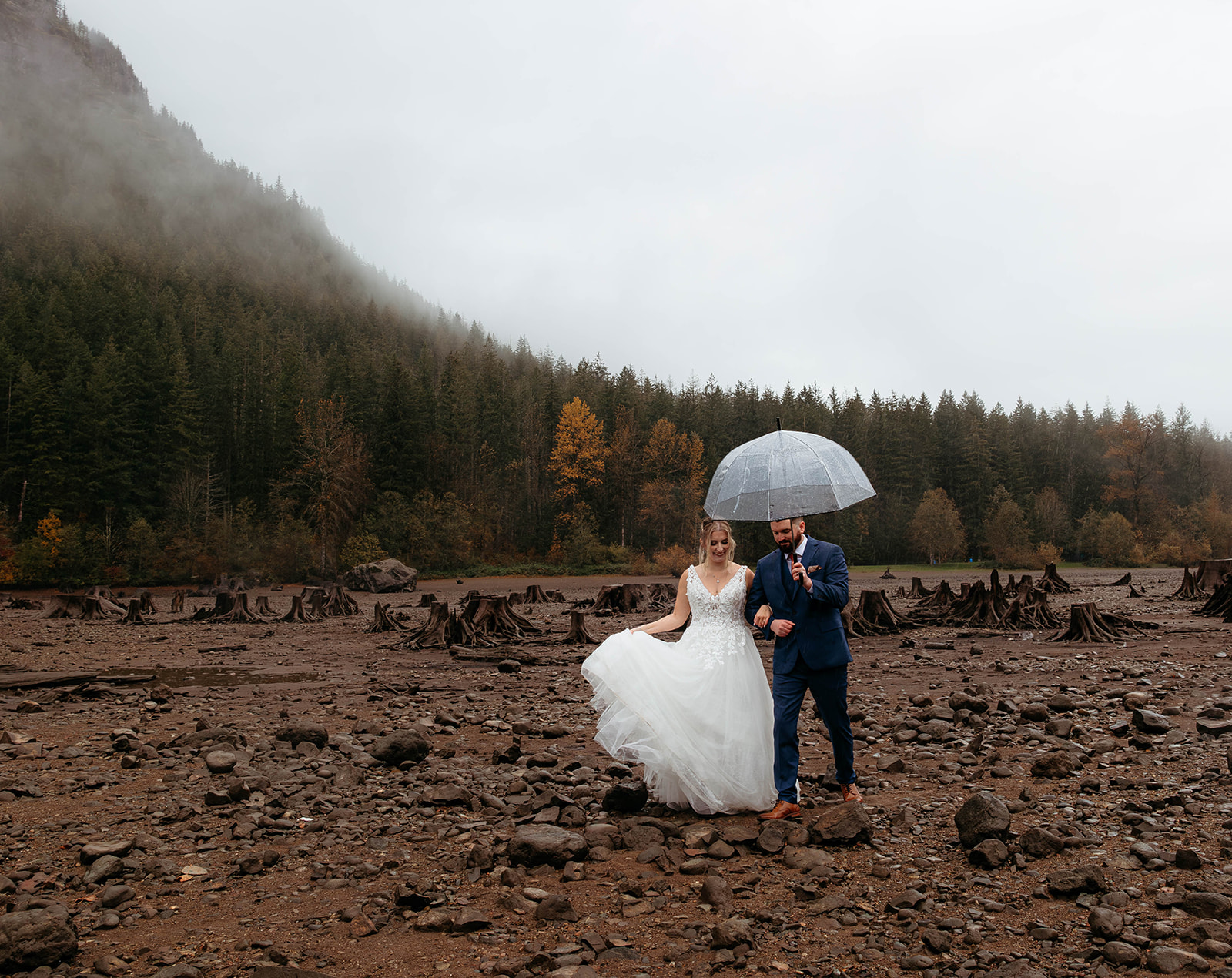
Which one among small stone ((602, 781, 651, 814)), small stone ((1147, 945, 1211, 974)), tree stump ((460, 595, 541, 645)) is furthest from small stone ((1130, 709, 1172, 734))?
tree stump ((460, 595, 541, 645))

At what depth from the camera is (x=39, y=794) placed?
632 cm

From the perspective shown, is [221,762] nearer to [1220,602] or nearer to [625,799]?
[625,799]

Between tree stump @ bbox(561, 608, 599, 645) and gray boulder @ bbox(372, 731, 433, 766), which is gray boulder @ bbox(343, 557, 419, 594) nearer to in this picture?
tree stump @ bbox(561, 608, 599, 645)

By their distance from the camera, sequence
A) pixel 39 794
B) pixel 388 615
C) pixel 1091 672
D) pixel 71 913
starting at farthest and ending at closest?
pixel 388 615 → pixel 1091 672 → pixel 39 794 → pixel 71 913

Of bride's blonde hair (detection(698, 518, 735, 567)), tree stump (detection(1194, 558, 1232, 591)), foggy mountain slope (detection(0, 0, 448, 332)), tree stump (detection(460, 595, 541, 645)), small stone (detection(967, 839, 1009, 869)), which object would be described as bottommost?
tree stump (detection(460, 595, 541, 645))

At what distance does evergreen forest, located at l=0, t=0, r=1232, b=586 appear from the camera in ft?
182

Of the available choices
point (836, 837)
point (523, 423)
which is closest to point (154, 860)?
point (836, 837)

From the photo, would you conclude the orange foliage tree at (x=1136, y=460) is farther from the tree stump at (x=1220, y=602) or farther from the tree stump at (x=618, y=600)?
the tree stump at (x=618, y=600)

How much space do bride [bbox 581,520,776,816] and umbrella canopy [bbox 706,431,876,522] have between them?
0.72m

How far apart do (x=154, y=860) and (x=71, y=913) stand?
26.0 inches

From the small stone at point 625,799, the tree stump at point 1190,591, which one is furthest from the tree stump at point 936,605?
the small stone at point 625,799

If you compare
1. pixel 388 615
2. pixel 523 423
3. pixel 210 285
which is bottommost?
pixel 388 615

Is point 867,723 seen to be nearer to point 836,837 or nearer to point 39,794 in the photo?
point 836,837

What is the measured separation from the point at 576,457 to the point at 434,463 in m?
12.8
